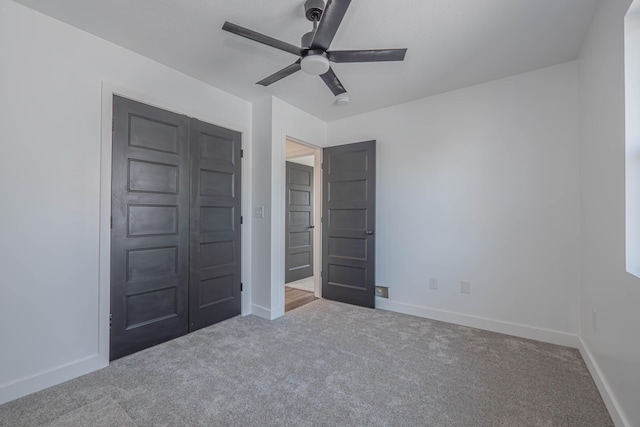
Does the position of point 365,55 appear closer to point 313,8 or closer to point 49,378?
point 313,8

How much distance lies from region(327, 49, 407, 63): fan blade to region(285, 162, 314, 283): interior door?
3.13 m

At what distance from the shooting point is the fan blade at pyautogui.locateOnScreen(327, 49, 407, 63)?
1787 millimetres

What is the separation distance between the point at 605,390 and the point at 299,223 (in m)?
4.16

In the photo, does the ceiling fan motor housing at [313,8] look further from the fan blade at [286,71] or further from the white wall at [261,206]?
the white wall at [261,206]

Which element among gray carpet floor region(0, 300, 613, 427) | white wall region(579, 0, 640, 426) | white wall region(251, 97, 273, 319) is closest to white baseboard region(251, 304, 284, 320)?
white wall region(251, 97, 273, 319)

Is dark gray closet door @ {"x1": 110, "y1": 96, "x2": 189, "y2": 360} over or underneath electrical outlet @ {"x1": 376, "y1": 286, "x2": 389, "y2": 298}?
over

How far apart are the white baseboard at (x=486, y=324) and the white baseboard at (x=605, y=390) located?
19 cm

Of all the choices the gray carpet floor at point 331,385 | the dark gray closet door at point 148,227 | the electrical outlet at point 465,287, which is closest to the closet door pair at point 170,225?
the dark gray closet door at point 148,227

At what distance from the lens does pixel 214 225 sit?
10.0 feet

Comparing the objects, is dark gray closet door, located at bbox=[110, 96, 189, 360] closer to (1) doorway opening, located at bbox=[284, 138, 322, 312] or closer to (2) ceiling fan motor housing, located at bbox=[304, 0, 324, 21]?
(2) ceiling fan motor housing, located at bbox=[304, 0, 324, 21]

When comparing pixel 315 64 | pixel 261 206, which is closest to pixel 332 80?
pixel 315 64

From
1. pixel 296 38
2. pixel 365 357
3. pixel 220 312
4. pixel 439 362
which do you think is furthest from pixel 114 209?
pixel 439 362

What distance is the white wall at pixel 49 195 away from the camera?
183 cm

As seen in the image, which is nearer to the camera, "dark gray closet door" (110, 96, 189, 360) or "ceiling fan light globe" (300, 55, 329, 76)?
"ceiling fan light globe" (300, 55, 329, 76)
